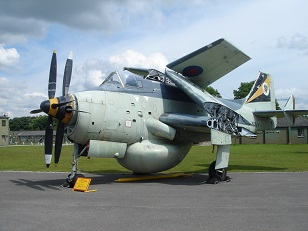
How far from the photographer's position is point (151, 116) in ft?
47.6

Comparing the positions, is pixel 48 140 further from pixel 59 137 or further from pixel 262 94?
pixel 262 94

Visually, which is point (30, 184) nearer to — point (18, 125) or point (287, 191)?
point (287, 191)

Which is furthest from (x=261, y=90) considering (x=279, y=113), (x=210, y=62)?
(x=210, y=62)

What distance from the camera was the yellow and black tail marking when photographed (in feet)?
64.7

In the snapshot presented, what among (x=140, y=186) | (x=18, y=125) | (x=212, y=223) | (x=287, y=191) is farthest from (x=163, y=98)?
(x=18, y=125)

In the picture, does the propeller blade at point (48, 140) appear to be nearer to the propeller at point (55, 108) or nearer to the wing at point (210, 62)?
the propeller at point (55, 108)

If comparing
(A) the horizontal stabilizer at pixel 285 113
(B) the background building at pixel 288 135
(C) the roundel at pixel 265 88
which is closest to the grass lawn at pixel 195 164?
(A) the horizontal stabilizer at pixel 285 113

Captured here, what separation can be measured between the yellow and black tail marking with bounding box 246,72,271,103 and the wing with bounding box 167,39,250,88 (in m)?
3.73

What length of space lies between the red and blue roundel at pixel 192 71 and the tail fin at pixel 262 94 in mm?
4539

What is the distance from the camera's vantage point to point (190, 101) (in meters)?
16.4

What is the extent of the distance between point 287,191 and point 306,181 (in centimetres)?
317

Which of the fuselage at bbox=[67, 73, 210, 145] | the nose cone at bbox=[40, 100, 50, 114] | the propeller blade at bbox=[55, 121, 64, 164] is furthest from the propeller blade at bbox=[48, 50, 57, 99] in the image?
the propeller blade at bbox=[55, 121, 64, 164]

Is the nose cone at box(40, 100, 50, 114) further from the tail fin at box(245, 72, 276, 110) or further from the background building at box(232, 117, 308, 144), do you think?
the background building at box(232, 117, 308, 144)

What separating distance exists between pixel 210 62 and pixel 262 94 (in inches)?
230
